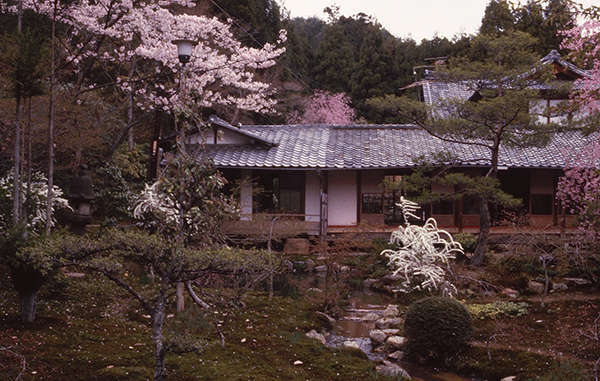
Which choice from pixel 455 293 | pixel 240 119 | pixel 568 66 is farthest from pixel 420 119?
pixel 240 119

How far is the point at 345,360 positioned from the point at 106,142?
13.9m

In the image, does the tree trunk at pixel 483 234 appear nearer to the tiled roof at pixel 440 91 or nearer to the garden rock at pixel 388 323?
the garden rock at pixel 388 323

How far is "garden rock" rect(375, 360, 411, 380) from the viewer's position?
7.39m

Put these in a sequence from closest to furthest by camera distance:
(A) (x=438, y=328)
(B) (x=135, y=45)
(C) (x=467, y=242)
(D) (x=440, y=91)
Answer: (A) (x=438, y=328), (C) (x=467, y=242), (B) (x=135, y=45), (D) (x=440, y=91)

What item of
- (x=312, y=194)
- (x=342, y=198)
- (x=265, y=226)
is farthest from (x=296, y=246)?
(x=342, y=198)

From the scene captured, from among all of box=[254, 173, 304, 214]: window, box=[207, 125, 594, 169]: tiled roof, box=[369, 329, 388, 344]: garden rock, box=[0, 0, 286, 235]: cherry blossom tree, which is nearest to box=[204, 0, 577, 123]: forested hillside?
box=[207, 125, 594, 169]: tiled roof

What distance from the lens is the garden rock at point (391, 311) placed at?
11703mm

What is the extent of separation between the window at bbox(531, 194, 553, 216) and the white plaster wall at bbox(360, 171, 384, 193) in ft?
20.1

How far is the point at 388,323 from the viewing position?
11000 millimetres

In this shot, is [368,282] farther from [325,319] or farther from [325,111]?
[325,111]

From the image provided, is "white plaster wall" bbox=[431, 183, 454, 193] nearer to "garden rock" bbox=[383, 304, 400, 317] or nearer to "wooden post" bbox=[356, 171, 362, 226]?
"wooden post" bbox=[356, 171, 362, 226]

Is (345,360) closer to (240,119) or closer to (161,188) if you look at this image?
Result: (161,188)

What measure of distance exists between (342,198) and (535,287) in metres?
8.36

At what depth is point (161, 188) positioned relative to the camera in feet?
18.8
